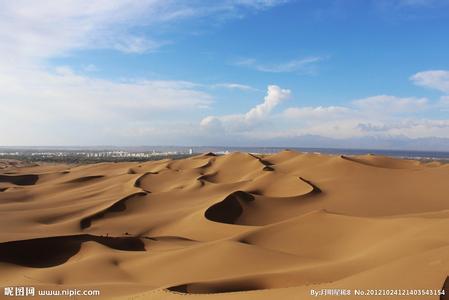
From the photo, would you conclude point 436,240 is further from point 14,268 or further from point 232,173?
point 232,173

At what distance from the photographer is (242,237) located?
575 inches

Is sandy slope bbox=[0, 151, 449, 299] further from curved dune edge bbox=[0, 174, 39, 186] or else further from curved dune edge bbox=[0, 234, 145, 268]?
curved dune edge bbox=[0, 174, 39, 186]

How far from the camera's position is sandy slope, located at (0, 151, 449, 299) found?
902 centimetres

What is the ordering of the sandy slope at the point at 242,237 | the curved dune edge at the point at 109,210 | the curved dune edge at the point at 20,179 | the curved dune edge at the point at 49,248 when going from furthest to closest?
1. the curved dune edge at the point at 20,179
2. the curved dune edge at the point at 109,210
3. the curved dune edge at the point at 49,248
4. the sandy slope at the point at 242,237

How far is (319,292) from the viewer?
6605mm

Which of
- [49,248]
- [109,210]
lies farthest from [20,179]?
[49,248]

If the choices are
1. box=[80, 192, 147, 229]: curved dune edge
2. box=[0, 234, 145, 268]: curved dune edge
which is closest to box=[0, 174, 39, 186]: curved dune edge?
box=[80, 192, 147, 229]: curved dune edge

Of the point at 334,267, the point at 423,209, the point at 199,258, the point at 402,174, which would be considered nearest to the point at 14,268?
the point at 199,258

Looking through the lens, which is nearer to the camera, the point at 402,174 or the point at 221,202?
the point at 221,202

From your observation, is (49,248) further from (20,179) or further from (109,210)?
(20,179)

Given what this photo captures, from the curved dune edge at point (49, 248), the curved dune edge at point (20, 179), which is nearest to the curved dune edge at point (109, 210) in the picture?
the curved dune edge at point (49, 248)

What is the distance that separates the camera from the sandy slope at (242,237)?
A: 9023mm

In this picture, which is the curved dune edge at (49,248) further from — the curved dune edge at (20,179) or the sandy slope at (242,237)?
the curved dune edge at (20,179)

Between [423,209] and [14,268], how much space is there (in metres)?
17.7
